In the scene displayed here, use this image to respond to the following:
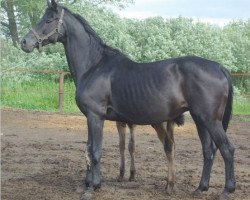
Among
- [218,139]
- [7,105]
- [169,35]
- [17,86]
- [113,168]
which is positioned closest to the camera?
[218,139]

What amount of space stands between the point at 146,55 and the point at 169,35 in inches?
65.2

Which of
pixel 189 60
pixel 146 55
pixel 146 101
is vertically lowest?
pixel 146 55

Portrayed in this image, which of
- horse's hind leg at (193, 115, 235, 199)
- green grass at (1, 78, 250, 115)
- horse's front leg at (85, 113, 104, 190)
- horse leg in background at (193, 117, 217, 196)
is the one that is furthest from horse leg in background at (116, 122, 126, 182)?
green grass at (1, 78, 250, 115)

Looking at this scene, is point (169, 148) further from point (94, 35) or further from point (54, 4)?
point (54, 4)

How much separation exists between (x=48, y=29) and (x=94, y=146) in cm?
167

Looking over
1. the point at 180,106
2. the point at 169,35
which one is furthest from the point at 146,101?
the point at 169,35

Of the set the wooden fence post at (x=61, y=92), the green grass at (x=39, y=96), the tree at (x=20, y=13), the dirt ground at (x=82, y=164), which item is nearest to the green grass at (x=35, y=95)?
the green grass at (x=39, y=96)

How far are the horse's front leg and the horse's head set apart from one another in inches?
47.6

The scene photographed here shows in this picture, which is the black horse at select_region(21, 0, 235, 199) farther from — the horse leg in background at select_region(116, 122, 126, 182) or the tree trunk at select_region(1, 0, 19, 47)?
the tree trunk at select_region(1, 0, 19, 47)

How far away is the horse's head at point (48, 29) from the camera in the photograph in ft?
20.4

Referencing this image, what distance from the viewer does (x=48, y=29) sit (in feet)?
20.6

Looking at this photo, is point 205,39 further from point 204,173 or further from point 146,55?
point 204,173

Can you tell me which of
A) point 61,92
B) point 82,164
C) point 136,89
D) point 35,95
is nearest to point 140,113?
point 136,89

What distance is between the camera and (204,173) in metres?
6.09
